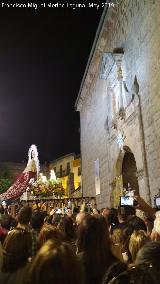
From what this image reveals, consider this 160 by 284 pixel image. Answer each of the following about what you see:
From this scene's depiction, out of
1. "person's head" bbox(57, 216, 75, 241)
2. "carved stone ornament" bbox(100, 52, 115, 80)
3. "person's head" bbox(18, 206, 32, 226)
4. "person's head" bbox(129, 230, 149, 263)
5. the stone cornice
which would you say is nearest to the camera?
"person's head" bbox(129, 230, 149, 263)

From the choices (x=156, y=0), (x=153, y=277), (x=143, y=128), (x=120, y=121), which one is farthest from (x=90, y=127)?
(x=153, y=277)

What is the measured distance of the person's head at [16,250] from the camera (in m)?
3.02

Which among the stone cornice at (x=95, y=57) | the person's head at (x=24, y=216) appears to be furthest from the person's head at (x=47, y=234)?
the stone cornice at (x=95, y=57)

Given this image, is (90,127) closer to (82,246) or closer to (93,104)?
(93,104)

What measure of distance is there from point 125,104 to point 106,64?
3.79m

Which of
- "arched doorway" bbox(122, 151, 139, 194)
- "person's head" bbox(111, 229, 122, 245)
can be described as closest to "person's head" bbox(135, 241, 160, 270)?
"person's head" bbox(111, 229, 122, 245)

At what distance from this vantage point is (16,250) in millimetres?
3164

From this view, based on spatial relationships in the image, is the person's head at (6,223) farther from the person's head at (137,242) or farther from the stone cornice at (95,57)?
the stone cornice at (95,57)

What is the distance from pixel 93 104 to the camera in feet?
80.6

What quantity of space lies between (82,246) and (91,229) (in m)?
0.19

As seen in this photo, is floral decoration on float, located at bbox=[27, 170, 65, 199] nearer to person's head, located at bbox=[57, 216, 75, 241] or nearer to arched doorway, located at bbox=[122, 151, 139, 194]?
arched doorway, located at bbox=[122, 151, 139, 194]

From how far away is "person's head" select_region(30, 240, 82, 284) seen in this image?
71.2 inches

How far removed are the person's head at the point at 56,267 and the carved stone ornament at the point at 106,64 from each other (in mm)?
16140

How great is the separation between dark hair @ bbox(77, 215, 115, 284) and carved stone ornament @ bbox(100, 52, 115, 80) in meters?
14.9
